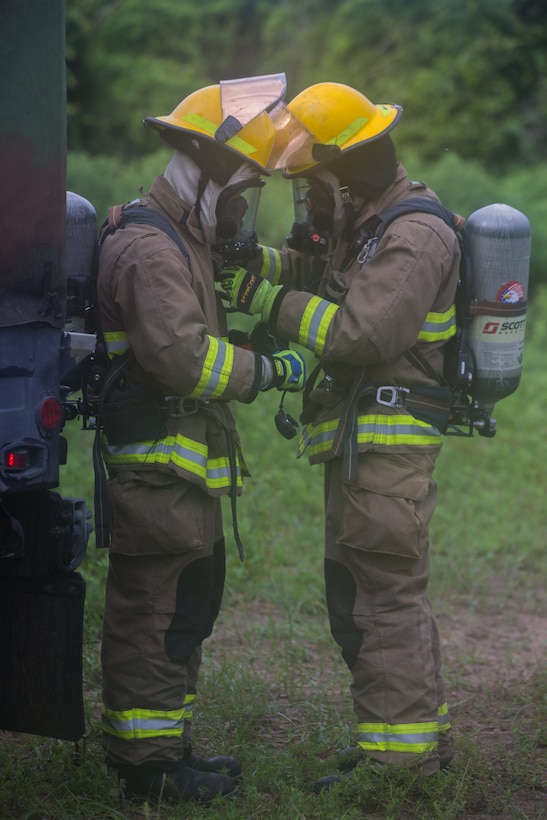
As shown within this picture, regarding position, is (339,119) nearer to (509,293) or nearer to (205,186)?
(205,186)

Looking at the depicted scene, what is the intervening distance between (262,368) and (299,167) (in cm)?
75

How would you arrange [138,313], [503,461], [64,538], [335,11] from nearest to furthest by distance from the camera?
[64,538]
[138,313]
[503,461]
[335,11]

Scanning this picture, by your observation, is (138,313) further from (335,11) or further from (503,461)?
(335,11)

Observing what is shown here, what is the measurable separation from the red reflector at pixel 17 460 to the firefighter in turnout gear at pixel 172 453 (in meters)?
0.60

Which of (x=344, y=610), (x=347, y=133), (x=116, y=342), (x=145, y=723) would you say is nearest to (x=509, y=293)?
(x=347, y=133)

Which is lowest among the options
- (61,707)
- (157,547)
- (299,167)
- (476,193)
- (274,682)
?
(274,682)

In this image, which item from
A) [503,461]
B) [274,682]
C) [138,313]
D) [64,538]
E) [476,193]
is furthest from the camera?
[476,193]

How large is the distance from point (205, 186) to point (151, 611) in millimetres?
1418

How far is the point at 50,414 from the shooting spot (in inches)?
116

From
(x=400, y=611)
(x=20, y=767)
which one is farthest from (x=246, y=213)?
(x=20, y=767)

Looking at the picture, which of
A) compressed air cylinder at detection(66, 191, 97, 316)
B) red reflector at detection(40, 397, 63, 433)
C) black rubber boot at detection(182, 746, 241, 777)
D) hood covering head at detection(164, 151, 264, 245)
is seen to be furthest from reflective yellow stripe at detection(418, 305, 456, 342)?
black rubber boot at detection(182, 746, 241, 777)

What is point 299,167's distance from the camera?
3701 millimetres

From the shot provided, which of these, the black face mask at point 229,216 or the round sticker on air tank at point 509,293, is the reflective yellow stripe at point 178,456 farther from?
the round sticker on air tank at point 509,293

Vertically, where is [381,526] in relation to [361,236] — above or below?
below
